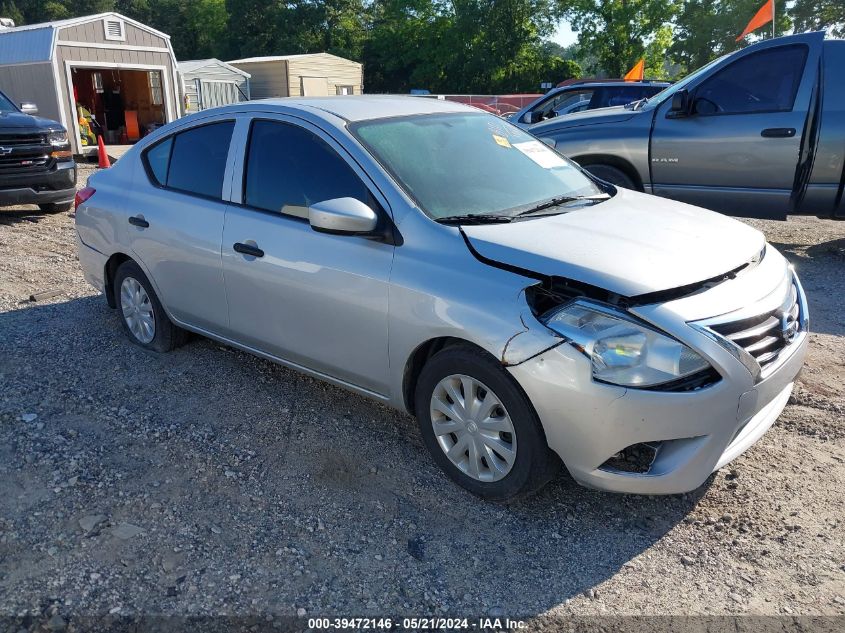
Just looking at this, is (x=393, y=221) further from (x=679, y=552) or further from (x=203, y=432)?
(x=679, y=552)

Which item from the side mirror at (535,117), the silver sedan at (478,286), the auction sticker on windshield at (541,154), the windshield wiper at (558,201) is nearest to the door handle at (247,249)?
the silver sedan at (478,286)

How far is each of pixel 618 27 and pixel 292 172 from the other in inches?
1930

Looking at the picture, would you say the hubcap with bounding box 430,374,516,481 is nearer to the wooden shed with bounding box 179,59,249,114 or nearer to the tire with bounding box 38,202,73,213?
the tire with bounding box 38,202,73,213

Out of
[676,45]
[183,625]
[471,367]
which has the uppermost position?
[676,45]

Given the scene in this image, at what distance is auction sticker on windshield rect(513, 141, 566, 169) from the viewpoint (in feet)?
13.3

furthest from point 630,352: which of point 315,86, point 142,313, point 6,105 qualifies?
point 315,86

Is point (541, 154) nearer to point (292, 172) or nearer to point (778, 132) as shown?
point (292, 172)

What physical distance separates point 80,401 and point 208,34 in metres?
63.5

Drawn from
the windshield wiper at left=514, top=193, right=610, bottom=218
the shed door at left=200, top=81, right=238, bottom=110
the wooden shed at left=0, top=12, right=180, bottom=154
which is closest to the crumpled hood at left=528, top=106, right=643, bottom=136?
the windshield wiper at left=514, top=193, right=610, bottom=218

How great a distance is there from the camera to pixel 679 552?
285cm

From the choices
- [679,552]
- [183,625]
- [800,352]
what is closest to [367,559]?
[183,625]

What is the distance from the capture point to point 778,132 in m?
6.65

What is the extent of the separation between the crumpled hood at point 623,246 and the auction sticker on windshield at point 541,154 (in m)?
0.57

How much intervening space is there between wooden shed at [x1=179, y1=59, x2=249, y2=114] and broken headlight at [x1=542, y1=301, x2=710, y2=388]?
2530 cm
